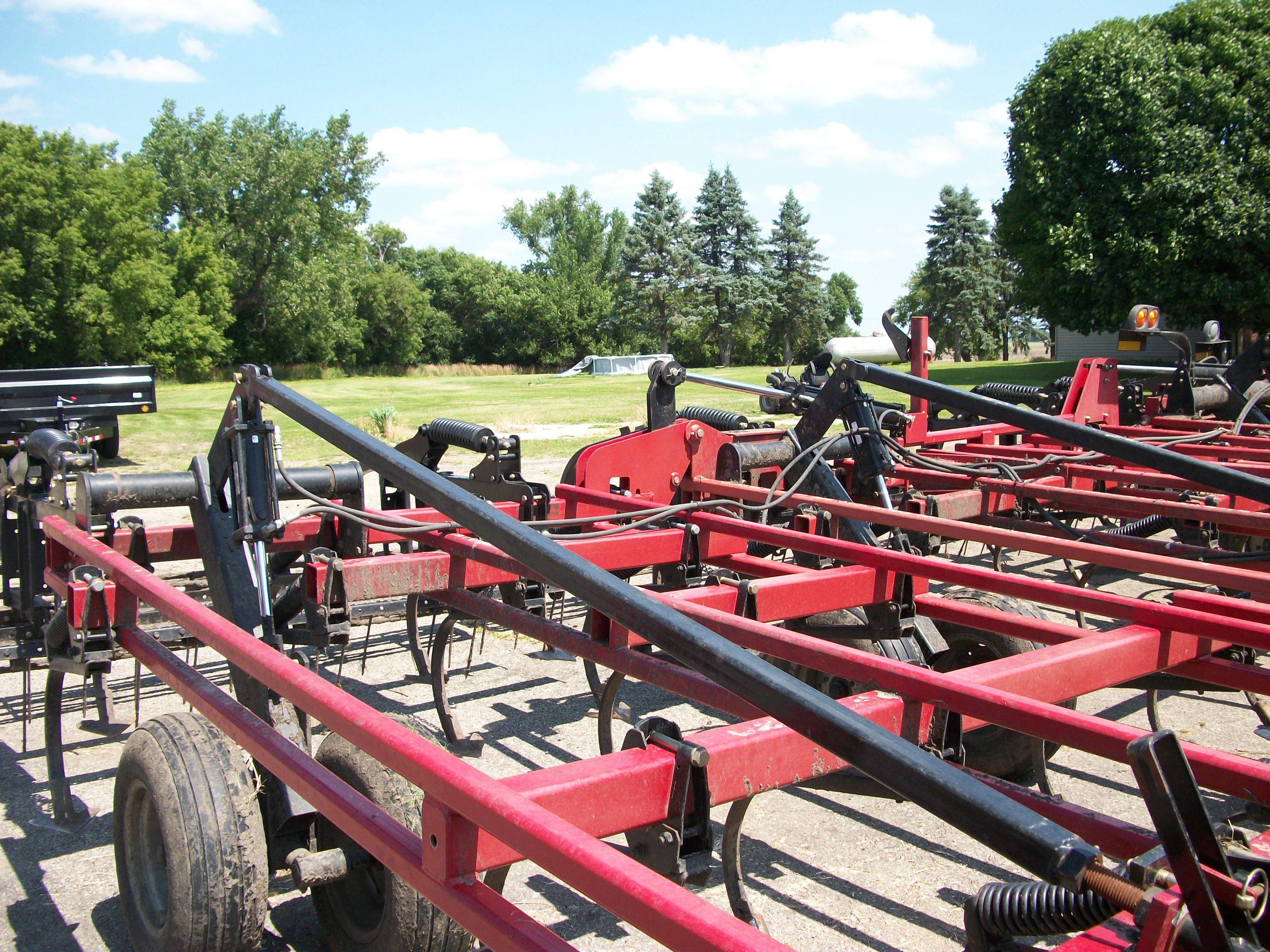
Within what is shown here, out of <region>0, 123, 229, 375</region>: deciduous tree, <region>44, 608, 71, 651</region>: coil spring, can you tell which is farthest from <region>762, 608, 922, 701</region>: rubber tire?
<region>0, 123, 229, 375</region>: deciduous tree

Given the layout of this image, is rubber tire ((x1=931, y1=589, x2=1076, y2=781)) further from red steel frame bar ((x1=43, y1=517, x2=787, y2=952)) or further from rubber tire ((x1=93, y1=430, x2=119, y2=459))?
rubber tire ((x1=93, y1=430, x2=119, y2=459))

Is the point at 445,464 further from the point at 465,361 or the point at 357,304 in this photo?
the point at 465,361

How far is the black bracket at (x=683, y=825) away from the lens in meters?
1.90

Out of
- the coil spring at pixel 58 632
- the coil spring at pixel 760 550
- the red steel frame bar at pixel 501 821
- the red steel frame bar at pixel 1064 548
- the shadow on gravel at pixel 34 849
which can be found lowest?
the shadow on gravel at pixel 34 849

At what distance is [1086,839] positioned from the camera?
1984 mm

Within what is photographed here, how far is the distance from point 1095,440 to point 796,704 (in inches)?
98.7

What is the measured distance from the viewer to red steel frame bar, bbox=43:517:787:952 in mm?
1372

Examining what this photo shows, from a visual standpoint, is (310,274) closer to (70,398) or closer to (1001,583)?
(70,398)

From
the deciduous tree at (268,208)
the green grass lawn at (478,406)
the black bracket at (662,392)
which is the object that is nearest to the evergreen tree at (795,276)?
the green grass lawn at (478,406)

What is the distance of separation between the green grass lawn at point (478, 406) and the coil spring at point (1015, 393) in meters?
7.30

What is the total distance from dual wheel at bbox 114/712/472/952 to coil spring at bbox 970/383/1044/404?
281 inches

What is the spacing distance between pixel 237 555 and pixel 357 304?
61.0m

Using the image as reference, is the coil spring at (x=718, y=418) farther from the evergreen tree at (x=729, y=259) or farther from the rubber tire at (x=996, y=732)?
the evergreen tree at (x=729, y=259)

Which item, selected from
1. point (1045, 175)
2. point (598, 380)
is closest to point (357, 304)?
point (598, 380)
